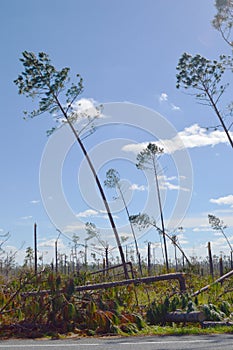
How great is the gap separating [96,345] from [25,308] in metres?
2.55

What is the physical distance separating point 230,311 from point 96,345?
3554 mm

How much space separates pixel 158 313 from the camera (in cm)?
920

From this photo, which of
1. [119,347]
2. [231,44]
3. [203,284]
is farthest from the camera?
[231,44]

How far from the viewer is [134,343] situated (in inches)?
288

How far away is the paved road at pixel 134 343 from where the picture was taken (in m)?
6.79

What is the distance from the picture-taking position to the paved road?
6793 millimetres

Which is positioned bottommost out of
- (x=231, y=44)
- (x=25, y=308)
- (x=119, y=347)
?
(x=119, y=347)

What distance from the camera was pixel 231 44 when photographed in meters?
17.1

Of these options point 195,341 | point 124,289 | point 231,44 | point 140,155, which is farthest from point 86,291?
point 140,155

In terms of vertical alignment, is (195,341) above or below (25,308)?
below

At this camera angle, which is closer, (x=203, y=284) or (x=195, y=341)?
(x=195, y=341)

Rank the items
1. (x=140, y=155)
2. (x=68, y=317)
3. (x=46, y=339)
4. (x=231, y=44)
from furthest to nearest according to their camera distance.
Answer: (x=140, y=155) < (x=231, y=44) < (x=68, y=317) < (x=46, y=339)

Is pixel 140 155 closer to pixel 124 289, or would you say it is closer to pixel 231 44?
pixel 231 44

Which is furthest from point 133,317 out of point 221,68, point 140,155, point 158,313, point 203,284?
point 140,155
